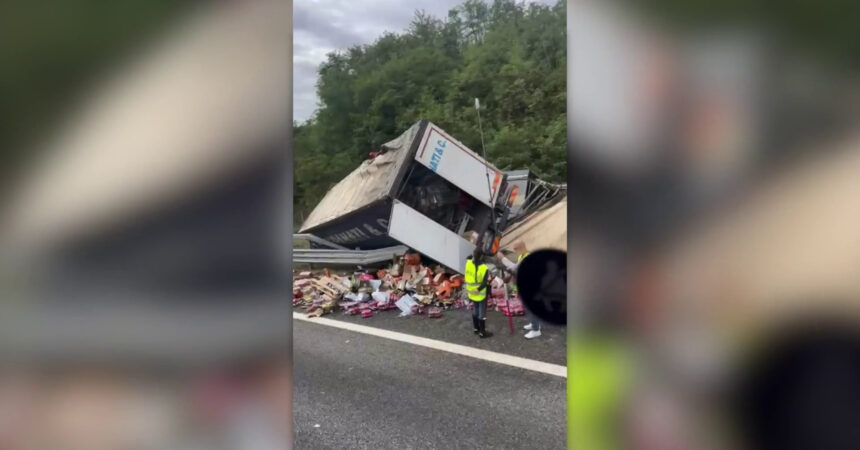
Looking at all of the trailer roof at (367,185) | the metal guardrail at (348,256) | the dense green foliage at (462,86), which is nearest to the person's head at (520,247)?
the metal guardrail at (348,256)

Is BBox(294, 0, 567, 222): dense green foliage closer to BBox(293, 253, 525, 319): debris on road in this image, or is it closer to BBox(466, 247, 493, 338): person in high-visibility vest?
BBox(293, 253, 525, 319): debris on road

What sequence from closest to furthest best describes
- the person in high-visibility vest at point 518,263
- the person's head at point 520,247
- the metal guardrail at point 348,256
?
the person in high-visibility vest at point 518,263 → the person's head at point 520,247 → the metal guardrail at point 348,256

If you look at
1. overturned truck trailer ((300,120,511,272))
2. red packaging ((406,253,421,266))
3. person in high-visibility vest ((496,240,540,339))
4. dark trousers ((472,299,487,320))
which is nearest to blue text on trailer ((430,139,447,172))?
overturned truck trailer ((300,120,511,272))

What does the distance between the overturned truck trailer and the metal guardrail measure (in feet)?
0.39

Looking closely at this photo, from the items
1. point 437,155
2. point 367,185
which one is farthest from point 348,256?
point 437,155

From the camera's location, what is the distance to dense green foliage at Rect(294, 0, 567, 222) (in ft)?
32.2

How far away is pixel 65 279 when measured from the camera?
1.87ft

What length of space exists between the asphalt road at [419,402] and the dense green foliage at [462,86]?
5619 mm

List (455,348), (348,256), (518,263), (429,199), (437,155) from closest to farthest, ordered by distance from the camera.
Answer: (455,348) < (518,263) < (437,155) < (429,199) < (348,256)

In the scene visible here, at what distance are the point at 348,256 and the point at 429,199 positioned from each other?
1303 mm

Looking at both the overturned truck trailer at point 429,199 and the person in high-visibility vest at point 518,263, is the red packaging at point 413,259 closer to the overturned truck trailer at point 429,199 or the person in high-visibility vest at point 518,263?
the overturned truck trailer at point 429,199

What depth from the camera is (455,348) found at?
4383 millimetres

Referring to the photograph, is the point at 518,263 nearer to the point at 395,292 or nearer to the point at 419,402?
the point at 395,292

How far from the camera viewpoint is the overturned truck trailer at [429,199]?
5.64 meters
